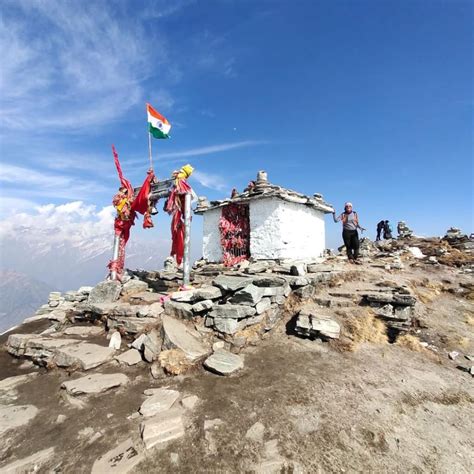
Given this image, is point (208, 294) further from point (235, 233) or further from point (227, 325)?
point (235, 233)

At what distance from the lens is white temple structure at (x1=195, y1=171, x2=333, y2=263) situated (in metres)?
14.3

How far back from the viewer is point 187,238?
398 inches

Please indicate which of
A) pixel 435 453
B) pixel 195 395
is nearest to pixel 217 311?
pixel 195 395

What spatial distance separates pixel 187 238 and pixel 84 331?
14.2 feet

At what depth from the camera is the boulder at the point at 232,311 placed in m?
7.99

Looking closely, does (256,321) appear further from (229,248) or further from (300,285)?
(229,248)

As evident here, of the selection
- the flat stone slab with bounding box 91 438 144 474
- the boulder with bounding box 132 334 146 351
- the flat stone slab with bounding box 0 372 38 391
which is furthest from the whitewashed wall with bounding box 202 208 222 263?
the flat stone slab with bounding box 91 438 144 474

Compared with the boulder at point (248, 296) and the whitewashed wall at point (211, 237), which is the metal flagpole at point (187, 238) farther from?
the whitewashed wall at point (211, 237)

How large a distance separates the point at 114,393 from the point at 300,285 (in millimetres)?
6607

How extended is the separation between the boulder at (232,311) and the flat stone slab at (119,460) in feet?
13.7

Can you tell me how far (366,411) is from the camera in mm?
5098

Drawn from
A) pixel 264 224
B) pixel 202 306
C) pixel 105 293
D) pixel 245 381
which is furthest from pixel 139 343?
pixel 264 224

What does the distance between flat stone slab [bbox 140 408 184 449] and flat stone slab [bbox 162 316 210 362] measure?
6.38 ft

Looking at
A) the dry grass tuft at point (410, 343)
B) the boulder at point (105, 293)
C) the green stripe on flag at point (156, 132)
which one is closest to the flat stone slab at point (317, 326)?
the dry grass tuft at point (410, 343)
